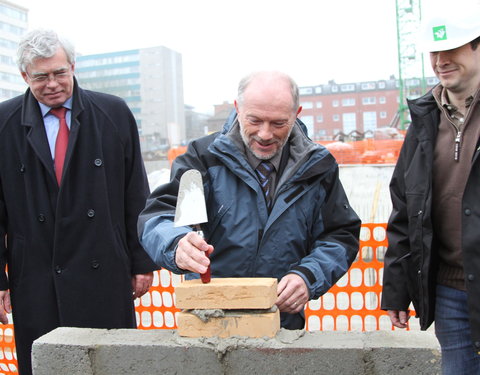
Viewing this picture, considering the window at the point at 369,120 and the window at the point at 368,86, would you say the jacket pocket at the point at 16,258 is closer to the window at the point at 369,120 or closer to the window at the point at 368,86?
the window at the point at 369,120

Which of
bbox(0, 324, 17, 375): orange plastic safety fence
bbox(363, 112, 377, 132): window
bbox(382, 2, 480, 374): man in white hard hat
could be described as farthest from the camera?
bbox(363, 112, 377, 132): window

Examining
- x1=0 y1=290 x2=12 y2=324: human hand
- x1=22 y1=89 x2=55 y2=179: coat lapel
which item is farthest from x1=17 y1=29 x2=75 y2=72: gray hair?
x1=0 y1=290 x2=12 y2=324: human hand

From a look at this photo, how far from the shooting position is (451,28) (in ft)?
8.54

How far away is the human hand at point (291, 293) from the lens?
2355 millimetres

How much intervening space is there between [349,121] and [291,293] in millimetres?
105149

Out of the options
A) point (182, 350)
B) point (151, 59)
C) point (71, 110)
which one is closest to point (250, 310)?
point (182, 350)

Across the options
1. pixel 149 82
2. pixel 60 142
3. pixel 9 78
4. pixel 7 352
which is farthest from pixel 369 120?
pixel 60 142

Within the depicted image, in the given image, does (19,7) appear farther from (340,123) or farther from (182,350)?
(340,123)

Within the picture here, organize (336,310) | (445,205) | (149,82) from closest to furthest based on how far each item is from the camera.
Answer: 1. (445,205)
2. (336,310)
3. (149,82)

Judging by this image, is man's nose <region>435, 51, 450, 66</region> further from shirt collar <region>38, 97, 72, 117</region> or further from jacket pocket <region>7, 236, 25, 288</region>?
jacket pocket <region>7, 236, 25, 288</region>

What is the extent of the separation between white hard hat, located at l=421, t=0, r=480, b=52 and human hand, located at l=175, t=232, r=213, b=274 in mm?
1467

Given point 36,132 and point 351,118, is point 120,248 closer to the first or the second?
point 36,132

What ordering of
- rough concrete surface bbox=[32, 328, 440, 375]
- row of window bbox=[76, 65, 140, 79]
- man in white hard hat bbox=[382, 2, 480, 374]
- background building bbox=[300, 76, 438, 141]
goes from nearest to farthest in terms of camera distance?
rough concrete surface bbox=[32, 328, 440, 375] < man in white hard hat bbox=[382, 2, 480, 374] < background building bbox=[300, 76, 438, 141] < row of window bbox=[76, 65, 140, 79]

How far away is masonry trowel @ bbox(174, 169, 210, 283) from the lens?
2.13 m
